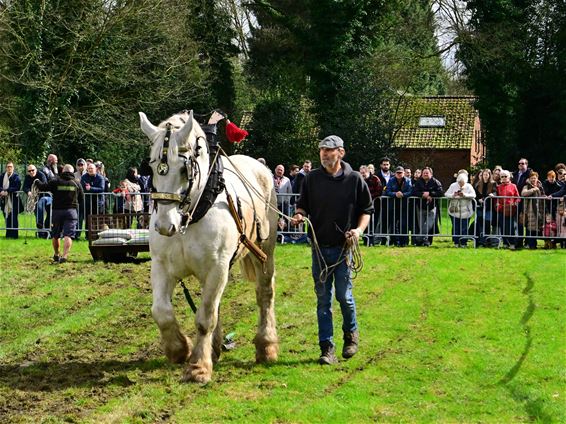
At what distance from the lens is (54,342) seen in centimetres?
1031

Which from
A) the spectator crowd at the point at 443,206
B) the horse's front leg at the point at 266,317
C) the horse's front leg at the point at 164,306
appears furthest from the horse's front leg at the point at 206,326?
the spectator crowd at the point at 443,206

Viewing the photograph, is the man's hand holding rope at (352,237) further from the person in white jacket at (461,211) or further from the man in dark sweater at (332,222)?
the person in white jacket at (461,211)

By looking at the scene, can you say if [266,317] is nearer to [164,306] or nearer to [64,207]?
[164,306]

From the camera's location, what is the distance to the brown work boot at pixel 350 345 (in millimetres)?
9273

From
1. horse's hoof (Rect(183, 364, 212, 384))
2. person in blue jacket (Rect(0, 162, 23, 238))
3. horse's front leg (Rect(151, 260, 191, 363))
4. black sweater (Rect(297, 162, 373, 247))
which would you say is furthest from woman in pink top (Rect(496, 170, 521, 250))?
horse's hoof (Rect(183, 364, 212, 384))

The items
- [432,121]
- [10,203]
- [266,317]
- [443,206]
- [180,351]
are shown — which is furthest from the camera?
[432,121]

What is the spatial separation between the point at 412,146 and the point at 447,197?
83.3ft

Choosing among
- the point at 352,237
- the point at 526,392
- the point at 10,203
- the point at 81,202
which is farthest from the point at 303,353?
the point at 10,203

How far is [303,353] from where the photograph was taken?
Result: 957 cm

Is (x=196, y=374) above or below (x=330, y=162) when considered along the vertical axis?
below

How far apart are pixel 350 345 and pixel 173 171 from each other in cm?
288

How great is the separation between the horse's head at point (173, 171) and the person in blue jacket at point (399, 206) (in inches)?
459

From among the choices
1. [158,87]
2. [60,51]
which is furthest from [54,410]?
[158,87]

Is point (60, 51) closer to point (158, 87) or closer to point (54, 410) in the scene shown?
point (158, 87)
